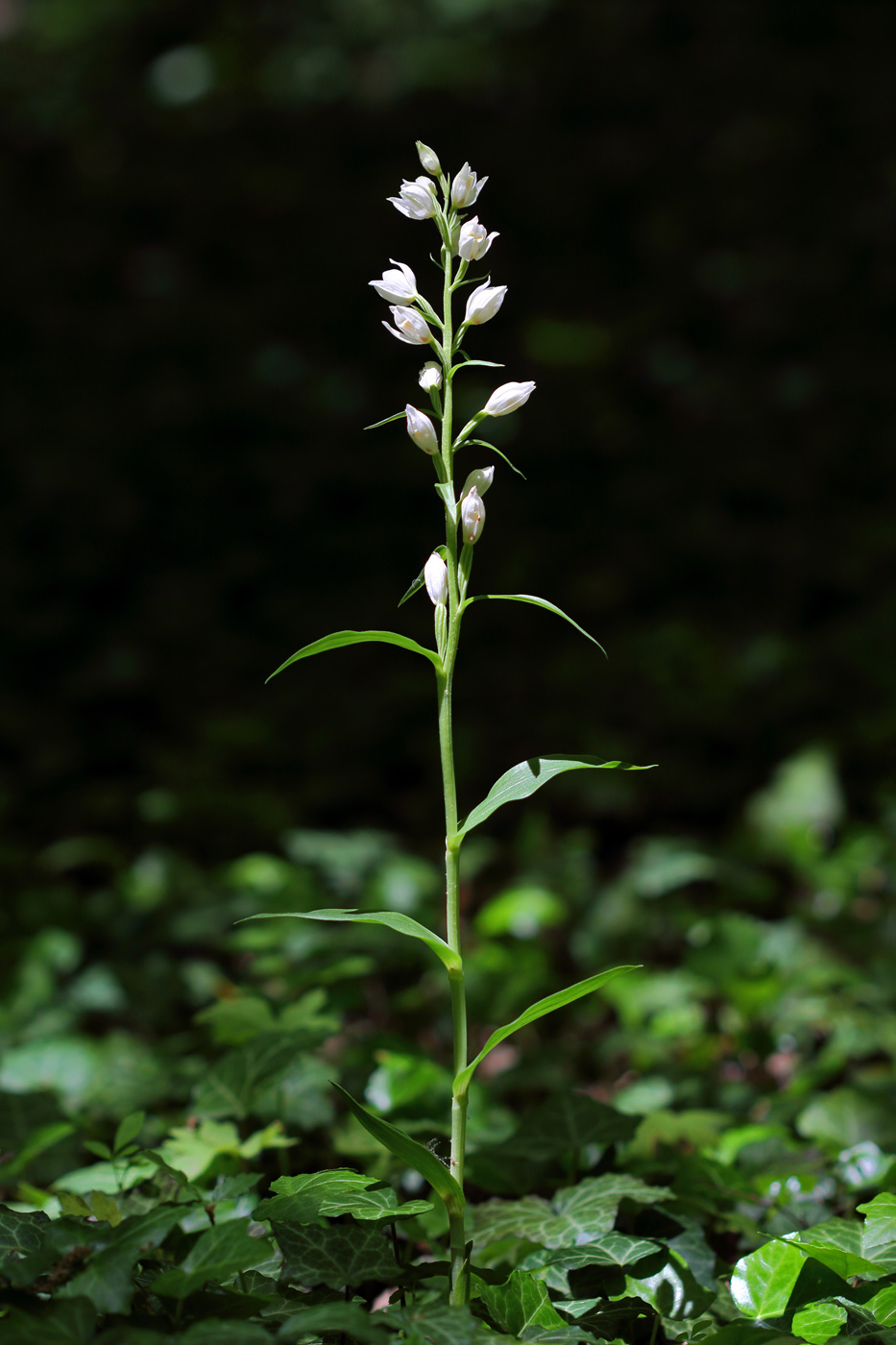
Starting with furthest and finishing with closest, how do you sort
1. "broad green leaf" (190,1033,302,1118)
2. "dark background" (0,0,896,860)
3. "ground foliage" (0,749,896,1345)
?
"dark background" (0,0,896,860), "broad green leaf" (190,1033,302,1118), "ground foliage" (0,749,896,1345)

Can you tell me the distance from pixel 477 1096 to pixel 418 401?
3.98 meters

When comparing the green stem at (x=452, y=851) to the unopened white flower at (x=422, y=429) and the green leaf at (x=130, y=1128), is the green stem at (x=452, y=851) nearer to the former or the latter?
the unopened white flower at (x=422, y=429)

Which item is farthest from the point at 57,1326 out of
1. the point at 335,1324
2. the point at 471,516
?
the point at 471,516

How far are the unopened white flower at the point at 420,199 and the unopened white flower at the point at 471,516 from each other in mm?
320

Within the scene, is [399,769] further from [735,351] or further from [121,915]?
[735,351]

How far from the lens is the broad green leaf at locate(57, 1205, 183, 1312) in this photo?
89 centimetres

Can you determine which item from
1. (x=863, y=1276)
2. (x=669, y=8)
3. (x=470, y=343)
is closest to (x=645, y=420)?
(x=470, y=343)

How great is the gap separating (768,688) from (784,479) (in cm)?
141

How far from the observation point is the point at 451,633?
107cm

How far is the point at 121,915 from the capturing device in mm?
2906

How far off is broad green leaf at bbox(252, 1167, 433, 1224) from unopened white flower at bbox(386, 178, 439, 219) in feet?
3.48

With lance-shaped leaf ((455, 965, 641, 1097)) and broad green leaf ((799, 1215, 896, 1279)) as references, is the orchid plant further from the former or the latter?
broad green leaf ((799, 1215, 896, 1279))

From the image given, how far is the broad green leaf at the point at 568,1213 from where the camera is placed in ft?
4.02

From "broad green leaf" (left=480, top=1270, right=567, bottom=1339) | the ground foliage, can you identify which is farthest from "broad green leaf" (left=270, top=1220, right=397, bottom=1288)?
"broad green leaf" (left=480, top=1270, right=567, bottom=1339)
